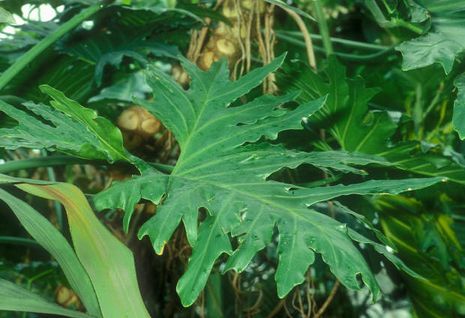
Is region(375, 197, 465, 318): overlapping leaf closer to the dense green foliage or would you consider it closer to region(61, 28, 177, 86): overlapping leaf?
the dense green foliage

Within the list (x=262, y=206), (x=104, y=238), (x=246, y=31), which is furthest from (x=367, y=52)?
(x=104, y=238)

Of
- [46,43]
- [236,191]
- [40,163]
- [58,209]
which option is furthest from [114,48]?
[236,191]

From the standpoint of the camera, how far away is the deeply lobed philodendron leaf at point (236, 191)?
0.66 meters

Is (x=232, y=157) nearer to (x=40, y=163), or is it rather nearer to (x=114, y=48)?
(x=40, y=163)

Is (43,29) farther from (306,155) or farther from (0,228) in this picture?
(306,155)

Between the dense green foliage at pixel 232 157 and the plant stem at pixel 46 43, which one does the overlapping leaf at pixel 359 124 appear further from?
the plant stem at pixel 46 43

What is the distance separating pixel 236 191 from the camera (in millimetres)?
777

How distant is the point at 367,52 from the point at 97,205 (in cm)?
106

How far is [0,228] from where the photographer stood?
5.25 ft

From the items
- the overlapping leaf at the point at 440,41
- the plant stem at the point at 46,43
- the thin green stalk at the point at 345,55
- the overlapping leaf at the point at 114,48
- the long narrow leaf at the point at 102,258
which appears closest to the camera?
the long narrow leaf at the point at 102,258

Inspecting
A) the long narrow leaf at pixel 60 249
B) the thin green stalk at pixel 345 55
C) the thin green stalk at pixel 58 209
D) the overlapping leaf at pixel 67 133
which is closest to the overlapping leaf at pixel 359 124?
the thin green stalk at pixel 345 55

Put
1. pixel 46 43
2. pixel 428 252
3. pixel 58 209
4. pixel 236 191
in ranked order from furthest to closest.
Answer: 1. pixel 58 209
2. pixel 428 252
3. pixel 46 43
4. pixel 236 191

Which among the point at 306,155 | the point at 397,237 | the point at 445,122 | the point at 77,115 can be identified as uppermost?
the point at 77,115

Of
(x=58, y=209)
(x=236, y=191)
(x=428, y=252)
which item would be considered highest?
(x=236, y=191)
